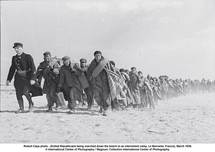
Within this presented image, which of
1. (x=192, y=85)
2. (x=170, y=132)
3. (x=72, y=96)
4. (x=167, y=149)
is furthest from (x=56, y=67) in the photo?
(x=192, y=85)

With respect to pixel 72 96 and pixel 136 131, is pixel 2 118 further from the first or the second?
pixel 136 131

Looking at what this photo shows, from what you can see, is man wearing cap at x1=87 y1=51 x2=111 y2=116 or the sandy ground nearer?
the sandy ground

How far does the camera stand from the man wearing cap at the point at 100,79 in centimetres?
1083

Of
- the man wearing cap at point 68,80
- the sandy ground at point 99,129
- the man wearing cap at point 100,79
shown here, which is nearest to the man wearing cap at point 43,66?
the man wearing cap at point 68,80

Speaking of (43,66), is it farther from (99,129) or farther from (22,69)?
(99,129)

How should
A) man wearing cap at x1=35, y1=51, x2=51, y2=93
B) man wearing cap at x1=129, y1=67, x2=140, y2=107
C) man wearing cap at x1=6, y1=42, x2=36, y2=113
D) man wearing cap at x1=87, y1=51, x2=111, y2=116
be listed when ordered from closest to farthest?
1. man wearing cap at x1=6, y1=42, x2=36, y2=113
2. man wearing cap at x1=87, y1=51, x2=111, y2=116
3. man wearing cap at x1=35, y1=51, x2=51, y2=93
4. man wearing cap at x1=129, y1=67, x2=140, y2=107

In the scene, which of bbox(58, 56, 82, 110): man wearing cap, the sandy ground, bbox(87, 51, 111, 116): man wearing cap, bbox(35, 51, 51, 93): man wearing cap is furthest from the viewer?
bbox(35, 51, 51, 93): man wearing cap

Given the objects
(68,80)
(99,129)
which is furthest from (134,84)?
(99,129)

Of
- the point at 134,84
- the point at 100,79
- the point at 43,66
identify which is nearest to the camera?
the point at 100,79

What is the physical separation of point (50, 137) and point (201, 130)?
3.46 metres

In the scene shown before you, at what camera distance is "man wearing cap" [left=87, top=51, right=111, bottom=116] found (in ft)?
35.5

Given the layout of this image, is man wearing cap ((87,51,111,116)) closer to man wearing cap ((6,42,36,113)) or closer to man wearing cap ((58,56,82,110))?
man wearing cap ((58,56,82,110))

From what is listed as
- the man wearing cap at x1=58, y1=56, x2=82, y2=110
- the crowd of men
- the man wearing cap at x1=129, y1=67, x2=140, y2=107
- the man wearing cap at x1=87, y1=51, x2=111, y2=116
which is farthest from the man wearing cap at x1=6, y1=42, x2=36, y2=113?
the man wearing cap at x1=129, y1=67, x2=140, y2=107

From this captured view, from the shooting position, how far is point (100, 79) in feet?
36.1
